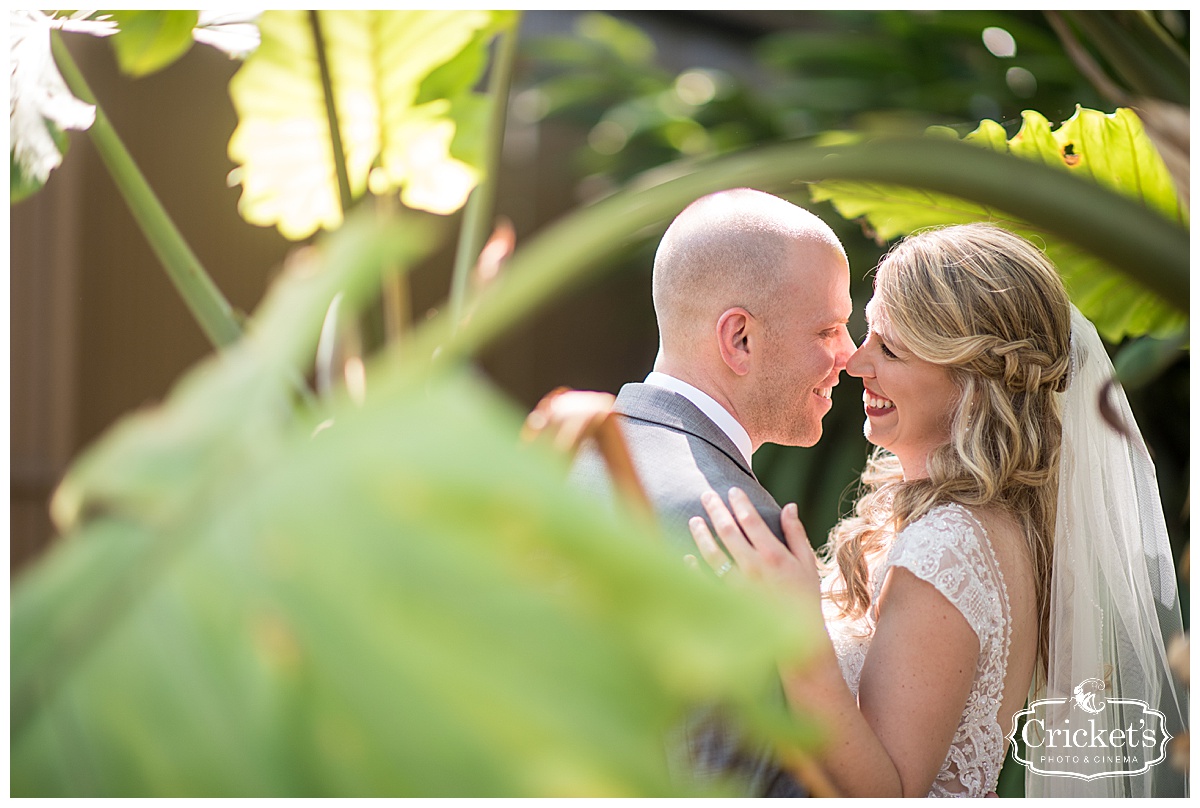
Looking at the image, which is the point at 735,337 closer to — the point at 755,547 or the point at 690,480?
the point at 690,480

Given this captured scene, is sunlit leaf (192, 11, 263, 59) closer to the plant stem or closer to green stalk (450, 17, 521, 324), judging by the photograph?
the plant stem

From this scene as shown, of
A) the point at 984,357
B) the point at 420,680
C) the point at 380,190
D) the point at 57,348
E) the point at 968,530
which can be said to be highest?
the point at 420,680

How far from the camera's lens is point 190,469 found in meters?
0.42

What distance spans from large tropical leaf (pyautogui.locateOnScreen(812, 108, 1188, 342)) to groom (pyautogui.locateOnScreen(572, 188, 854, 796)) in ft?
0.40

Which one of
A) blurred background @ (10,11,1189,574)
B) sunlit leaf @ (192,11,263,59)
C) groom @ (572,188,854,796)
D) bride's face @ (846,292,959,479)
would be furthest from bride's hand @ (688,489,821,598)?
blurred background @ (10,11,1189,574)

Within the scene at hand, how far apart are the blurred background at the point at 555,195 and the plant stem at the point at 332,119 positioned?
105 cm

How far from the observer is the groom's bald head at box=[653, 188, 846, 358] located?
4.40 feet

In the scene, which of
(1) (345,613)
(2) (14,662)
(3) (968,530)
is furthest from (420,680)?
(3) (968,530)

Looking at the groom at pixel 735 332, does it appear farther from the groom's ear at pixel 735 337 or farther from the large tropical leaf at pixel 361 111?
the large tropical leaf at pixel 361 111

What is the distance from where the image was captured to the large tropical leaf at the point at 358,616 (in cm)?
36

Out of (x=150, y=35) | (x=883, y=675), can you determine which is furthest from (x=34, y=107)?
(x=883, y=675)

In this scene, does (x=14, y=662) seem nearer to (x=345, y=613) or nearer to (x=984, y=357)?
(x=345, y=613)

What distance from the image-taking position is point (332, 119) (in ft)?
4.13

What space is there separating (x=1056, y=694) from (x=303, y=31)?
4.29 feet
